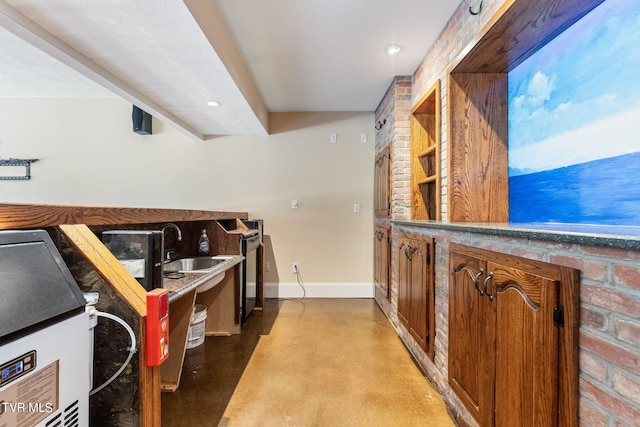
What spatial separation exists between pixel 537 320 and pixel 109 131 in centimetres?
485

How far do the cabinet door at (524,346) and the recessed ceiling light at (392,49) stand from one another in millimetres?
1975

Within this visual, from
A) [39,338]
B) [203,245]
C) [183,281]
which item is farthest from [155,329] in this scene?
[203,245]

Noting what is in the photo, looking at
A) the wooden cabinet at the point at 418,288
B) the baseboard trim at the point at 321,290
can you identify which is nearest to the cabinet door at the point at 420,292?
the wooden cabinet at the point at 418,288

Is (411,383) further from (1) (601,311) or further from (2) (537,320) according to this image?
(1) (601,311)

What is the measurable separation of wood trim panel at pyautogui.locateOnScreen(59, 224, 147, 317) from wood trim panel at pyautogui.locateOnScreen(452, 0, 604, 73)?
207 centimetres

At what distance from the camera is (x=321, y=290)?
409cm

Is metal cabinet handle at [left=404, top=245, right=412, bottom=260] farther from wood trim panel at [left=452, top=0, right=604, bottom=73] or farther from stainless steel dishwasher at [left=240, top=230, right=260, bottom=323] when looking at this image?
stainless steel dishwasher at [left=240, top=230, right=260, bottom=323]

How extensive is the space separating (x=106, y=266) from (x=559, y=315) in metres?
1.45

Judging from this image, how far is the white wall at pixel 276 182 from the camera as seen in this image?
4062 mm

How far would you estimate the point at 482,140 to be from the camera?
83.9 inches

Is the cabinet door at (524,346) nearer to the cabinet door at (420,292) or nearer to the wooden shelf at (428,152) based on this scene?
the cabinet door at (420,292)

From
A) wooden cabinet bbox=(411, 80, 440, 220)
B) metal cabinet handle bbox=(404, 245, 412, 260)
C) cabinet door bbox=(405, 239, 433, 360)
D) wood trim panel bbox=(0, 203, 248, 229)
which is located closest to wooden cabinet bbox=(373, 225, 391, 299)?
wooden cabinet bbox=(411, 80, 440, 220)

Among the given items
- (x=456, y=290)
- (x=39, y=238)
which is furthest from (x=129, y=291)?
(x=456, y=290)

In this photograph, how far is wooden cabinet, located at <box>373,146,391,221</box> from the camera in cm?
332
